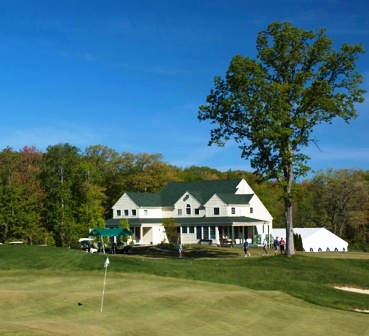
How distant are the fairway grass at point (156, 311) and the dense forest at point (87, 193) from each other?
71.1 feet

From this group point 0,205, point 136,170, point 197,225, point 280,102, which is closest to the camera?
point 280,102

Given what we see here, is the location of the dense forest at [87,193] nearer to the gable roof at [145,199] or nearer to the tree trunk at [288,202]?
the tree trunk at [288,202]

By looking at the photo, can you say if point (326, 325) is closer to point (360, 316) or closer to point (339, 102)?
point (360, 316)

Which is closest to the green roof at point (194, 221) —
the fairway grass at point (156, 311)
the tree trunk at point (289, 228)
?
the tree trunk at point (289, 228)

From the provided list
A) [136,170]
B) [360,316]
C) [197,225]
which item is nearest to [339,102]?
[360,316]

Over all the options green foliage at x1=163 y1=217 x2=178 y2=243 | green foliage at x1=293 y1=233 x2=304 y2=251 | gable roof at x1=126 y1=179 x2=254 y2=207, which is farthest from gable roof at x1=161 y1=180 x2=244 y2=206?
green foliage at x1=293 y1=233 x2=304 y2=251

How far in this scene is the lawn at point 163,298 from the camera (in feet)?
59.9

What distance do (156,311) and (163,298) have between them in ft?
6.43

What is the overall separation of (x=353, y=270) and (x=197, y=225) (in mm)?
34154

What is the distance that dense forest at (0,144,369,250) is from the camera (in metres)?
69.9

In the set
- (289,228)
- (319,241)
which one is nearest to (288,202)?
(289,228)

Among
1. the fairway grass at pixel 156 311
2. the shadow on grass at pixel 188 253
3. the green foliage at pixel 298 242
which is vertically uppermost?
the green foliage at pixel 298 242

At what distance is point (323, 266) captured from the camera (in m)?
41.7

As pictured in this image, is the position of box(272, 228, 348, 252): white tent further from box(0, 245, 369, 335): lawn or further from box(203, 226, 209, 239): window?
box(0, 245, 369, 335): lawn
